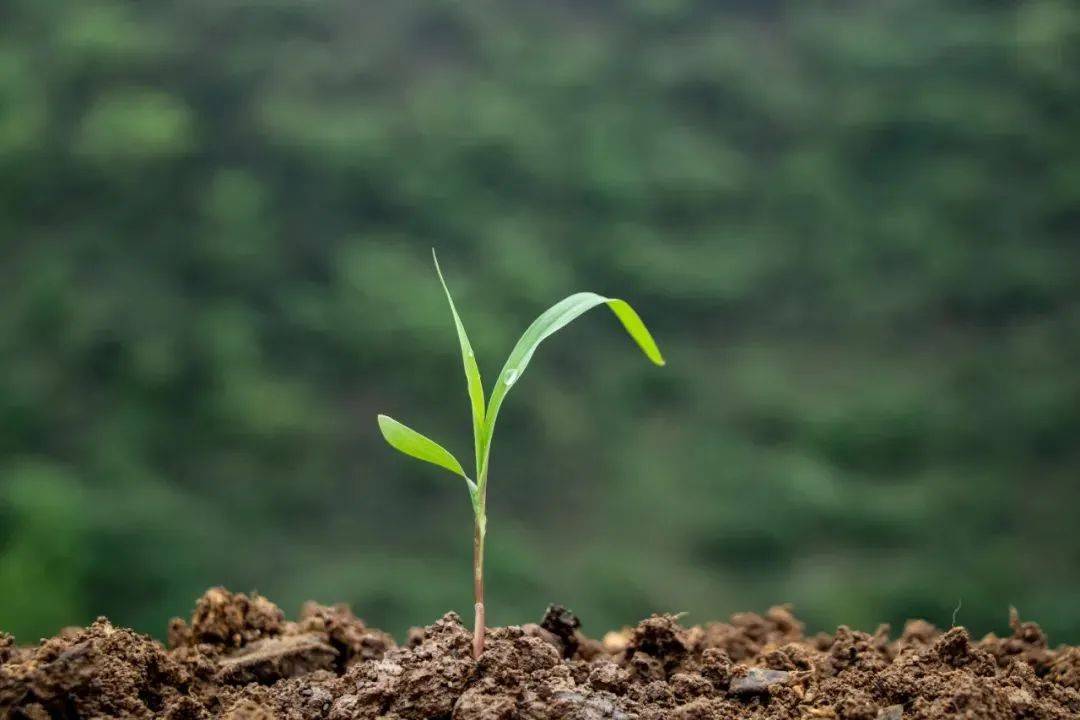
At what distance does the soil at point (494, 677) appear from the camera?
77cm

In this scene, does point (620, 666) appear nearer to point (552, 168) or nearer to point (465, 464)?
point (465, 464)

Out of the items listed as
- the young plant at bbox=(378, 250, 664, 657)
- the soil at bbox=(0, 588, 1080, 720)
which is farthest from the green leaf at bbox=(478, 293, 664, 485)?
the soil at bbox=(0, 588, 1080, 720)

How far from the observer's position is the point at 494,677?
812 mm

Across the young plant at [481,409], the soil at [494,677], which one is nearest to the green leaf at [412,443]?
the young plant at [481,409]

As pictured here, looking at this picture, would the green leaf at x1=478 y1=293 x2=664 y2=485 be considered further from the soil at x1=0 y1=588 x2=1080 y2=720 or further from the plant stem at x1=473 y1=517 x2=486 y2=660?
the soil at x1=0 y1=588 x2=1080 y2=720

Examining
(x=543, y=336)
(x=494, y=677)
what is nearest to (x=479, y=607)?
(x=494, y=677)

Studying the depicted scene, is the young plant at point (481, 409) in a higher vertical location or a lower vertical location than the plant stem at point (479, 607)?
higher

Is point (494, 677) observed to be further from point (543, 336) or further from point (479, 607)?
point (543, 336)

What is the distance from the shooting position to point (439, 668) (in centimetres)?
82

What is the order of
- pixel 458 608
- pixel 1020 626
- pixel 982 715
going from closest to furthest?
Result: pixel 982 715 < pixel 1020 626 < pixel 458 608

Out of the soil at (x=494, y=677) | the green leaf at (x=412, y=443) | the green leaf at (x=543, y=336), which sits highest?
the green leaf at (x=543, y=336)

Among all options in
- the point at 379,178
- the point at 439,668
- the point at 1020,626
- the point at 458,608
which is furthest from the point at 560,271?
the point at 439,668

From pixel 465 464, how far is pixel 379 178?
1.16 meters

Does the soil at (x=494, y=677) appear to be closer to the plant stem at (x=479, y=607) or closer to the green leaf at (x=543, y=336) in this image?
the plant stem at (x=479, y=607)
